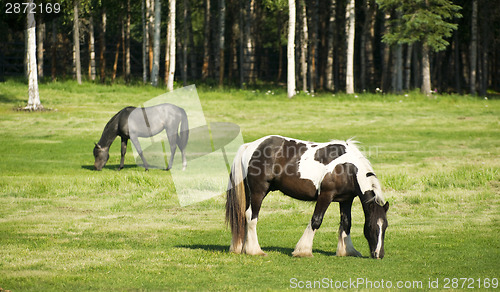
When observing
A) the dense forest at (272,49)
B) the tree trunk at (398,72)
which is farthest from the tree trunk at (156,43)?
the tree trunk at (398,72)

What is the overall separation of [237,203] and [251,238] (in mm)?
611

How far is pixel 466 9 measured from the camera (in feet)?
164

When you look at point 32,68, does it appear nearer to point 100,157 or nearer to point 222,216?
point 100,157

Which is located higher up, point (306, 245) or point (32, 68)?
point (32, 68)

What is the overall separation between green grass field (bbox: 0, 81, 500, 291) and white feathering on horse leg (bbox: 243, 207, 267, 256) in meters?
0.15

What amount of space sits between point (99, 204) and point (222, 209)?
3081 millimetres

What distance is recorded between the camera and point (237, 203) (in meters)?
10.6

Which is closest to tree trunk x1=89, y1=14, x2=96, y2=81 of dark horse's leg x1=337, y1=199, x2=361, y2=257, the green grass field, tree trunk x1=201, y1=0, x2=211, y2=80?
tree trunk x1=201, y1=0, x2=211, y2=80

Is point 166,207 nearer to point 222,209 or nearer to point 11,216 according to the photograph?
point 222,209

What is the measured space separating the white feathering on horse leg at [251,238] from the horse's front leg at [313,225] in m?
0.61

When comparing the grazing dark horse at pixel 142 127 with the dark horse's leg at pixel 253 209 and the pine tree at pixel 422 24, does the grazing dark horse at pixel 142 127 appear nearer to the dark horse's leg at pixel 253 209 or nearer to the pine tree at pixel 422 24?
the dark horse's leg at pixel 253 209

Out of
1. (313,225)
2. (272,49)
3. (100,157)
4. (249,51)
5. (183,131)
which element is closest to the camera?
(313,225)

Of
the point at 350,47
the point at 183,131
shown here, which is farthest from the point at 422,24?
the point at 183,131

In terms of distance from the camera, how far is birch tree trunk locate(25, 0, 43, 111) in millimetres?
32281
